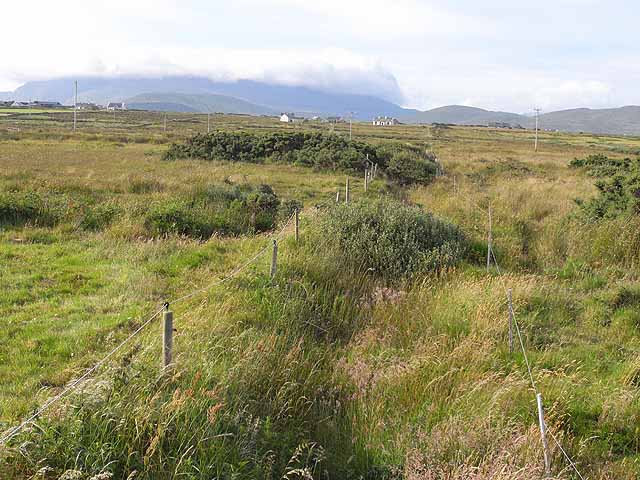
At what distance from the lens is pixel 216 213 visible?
1334 centimetres

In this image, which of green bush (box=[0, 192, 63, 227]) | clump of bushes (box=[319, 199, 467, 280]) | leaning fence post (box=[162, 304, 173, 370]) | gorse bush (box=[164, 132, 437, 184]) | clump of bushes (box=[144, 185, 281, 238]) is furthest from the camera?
gorse bush (box=[164, 132, 437, 184])

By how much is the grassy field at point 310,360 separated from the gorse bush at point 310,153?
46.4ft

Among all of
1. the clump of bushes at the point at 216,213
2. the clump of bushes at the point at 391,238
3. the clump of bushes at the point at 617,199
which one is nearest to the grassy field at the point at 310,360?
the clump of bushes at the point at 391,238

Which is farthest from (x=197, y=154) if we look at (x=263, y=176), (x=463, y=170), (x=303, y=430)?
(x=303, y=430)

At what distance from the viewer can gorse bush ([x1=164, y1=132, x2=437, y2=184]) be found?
25.8m

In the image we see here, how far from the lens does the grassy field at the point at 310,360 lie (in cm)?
397

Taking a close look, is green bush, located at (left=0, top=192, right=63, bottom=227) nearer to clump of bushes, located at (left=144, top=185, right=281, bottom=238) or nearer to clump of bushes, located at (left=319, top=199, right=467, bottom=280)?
clump of bushes, located at (left=144, top=185, right=281, bottom=238)

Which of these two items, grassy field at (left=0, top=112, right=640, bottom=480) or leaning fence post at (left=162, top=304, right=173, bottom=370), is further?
leaning fence post at (left=162, top=304, right=173, bottom=370)

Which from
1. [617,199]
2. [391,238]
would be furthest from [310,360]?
[617,199]

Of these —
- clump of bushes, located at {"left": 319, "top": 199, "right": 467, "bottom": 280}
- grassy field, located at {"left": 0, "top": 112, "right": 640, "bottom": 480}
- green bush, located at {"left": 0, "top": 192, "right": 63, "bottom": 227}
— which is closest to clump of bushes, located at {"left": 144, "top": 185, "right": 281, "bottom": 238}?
grassy field, located at {"left": 0, "top": 112, "right": 640, "bottom": 480}

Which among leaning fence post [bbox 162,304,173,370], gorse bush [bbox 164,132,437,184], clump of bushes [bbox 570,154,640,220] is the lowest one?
leaning fence post [bbox 162,304,173,370]

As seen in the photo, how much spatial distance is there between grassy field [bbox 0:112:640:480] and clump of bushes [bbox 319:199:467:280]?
0.28m

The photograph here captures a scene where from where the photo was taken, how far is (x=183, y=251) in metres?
10.0

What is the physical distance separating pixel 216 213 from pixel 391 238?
5234 millimetres
